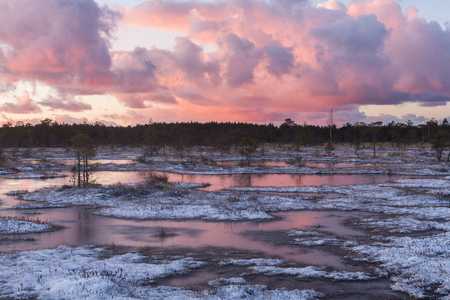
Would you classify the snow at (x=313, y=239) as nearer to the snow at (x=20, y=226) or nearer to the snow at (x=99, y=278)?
the snow at (x=99, y=278)

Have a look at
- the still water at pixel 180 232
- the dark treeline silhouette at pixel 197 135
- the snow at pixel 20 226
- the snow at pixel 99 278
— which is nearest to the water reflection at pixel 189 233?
the still water at pixel 180 232

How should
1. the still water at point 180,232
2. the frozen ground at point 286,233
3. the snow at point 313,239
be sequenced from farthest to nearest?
the snow at point 313,239 → the still water at point 180,232 → the frozen ground at point 286,233

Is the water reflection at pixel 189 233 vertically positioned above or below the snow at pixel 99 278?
below

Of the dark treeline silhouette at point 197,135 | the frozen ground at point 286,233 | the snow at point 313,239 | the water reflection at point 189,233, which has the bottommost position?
the water reflection at point 189,233

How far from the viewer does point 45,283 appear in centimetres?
1297

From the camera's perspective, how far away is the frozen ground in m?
12.7

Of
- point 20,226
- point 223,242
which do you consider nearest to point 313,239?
point 223,242

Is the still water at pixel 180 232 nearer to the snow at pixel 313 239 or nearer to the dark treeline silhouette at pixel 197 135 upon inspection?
the snow at pixel 313 239

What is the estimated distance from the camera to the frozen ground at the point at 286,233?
12.7 meters

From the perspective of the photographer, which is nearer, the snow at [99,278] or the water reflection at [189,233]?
the snow at [99,278]

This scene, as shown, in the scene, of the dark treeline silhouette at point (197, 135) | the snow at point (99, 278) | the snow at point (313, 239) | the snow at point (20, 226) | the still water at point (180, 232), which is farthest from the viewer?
the dark treeline silhouette at point (197, 135)

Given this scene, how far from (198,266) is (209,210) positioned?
40.1 feet

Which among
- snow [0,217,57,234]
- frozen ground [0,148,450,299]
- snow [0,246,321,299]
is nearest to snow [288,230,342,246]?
frozen ground [0,148,450,299]

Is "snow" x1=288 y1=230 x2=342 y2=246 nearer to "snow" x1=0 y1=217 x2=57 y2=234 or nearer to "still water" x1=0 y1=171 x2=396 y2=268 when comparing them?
"still water" x1=0 y1=171 x2=396 y2=268
